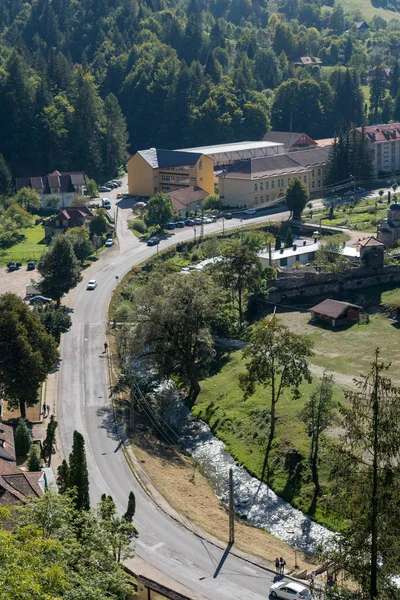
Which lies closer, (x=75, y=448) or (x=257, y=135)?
(x=75, y=448)

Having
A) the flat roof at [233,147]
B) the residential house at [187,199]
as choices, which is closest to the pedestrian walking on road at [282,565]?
the residential house at [187,199]

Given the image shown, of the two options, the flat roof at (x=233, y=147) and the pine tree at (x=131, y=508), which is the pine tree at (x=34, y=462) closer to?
the pine tree at (x=131, y=508)

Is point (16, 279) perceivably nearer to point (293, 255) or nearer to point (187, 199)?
point (293, 255)

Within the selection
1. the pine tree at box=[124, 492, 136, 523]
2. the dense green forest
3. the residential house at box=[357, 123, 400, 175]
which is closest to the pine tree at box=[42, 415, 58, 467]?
the pine tree at box=[124, 492, 136, 523]

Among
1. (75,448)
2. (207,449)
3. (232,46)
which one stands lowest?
(207,449)

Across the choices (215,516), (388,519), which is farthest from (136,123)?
(388,519)

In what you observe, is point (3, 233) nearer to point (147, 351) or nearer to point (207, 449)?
point (147, 351)
